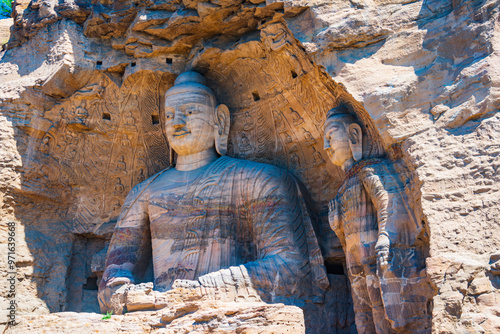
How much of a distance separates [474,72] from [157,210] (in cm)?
405

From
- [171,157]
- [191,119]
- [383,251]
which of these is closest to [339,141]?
[383,251]

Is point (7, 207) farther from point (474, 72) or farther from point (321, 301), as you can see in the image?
point (474, 72)

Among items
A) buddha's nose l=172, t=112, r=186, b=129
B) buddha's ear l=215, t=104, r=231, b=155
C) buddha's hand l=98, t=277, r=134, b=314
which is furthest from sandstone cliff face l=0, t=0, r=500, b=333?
buddha's hand l=98, t=277, r=134, b=314

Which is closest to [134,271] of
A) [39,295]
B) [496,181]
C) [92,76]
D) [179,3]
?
[39,295]

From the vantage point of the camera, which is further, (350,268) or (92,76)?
(92,76)

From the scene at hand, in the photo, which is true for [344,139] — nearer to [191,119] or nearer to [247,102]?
[247,102]

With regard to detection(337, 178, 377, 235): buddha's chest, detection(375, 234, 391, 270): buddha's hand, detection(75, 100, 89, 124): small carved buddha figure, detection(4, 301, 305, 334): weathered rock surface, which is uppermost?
detection(75, 100, 89, 124): small carved buddha figure

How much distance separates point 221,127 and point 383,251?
328cm

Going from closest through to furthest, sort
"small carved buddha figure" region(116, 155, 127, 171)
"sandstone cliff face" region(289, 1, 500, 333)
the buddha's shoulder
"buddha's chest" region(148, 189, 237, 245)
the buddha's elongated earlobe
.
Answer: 1. "sandstone cliff face" region(289, 1, 500, 333)
2. "buddha's chest" region(148, 189, 237, 245)
3. the buddha's shoulder
4. the buddha's elongated earlobe
5. "small carved buddha figure" region(116, 155, 127, 171)

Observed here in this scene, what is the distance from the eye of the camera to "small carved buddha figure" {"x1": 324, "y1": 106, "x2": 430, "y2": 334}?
509 cm

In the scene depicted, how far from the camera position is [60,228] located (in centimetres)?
805

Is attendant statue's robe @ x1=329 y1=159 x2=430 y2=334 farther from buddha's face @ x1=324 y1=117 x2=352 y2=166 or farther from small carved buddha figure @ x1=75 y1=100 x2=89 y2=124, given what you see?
small carved buddha figure @ x1=75 y1=100 x2=89 y2=124

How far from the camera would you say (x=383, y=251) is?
5238mm

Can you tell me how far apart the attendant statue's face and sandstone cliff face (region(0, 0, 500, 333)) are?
21 cm
